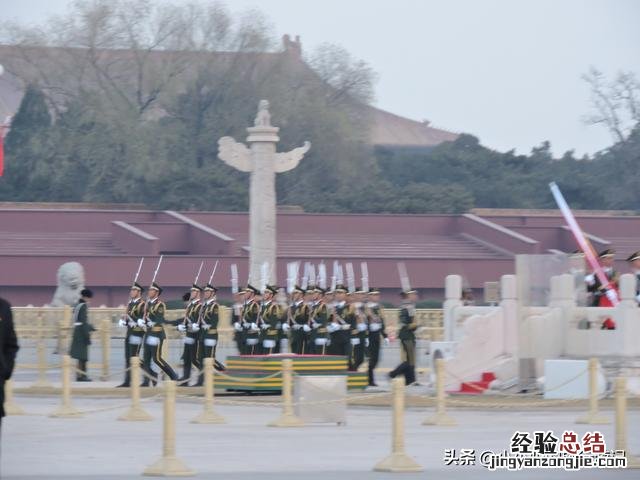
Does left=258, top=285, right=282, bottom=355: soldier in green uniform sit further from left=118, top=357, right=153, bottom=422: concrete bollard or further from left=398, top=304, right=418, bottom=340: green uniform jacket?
left=118, top=357, right=153, bottom=422: concrete bollard

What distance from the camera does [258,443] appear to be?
14.0m

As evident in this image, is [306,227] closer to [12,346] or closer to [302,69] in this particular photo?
[302,69]

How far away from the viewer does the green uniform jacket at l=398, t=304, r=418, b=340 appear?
20875mm

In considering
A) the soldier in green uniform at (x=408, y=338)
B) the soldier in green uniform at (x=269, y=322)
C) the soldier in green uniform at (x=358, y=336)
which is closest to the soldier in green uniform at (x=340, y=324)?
the soldier in green uniform at (x=358, y=336)

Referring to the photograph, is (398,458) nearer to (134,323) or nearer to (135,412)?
(135,412)

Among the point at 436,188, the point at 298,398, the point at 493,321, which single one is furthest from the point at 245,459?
the point at 436,188

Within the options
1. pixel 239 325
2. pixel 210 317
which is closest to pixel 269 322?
pixel 239 325

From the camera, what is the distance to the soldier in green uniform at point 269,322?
21.3 meters

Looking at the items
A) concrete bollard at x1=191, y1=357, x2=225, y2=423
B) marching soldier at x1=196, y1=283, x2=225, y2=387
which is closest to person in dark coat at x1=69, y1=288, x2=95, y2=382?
marching soldier at x1=196, y1=283, x2=225, y2=387

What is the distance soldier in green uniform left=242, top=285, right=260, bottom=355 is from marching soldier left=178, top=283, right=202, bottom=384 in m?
0.68

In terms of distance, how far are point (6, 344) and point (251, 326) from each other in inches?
438

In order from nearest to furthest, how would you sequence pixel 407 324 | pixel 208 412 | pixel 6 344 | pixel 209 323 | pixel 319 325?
pixel 6 344 < pixel 208 412 < pixel 407 324 < pixel 209 323 < pixel 319 325

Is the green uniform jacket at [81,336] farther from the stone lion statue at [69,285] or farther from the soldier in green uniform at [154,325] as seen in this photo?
the stone lion statue at [69,285]

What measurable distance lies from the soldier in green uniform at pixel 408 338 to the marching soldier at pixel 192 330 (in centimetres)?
290
